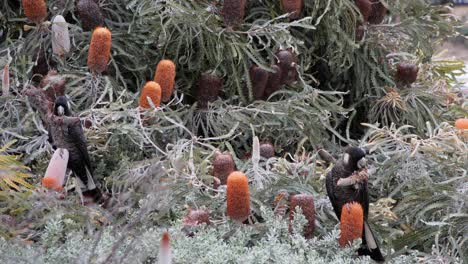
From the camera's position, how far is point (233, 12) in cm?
246

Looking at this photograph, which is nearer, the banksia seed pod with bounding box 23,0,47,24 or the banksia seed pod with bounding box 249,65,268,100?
the banksia seed pod with bounding box 23,0,47,24

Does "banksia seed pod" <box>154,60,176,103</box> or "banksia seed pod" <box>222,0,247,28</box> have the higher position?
"banksia seed pod" <box>222,0,247,28</box>

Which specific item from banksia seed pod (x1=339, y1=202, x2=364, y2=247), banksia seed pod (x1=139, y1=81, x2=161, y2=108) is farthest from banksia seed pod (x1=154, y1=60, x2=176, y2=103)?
banksia seed pod (x1=339, y1=202, x2=364, y2=247)

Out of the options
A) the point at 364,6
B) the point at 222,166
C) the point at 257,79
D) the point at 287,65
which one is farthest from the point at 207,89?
the point at 364,6

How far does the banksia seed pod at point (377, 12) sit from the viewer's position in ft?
9.27

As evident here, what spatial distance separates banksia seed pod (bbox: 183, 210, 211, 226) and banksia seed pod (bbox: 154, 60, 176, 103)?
22.7 inches

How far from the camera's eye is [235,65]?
2498 millimetres

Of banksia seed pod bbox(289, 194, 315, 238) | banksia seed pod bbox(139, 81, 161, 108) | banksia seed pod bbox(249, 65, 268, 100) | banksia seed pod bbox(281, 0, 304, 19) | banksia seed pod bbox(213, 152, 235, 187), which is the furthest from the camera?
banksia seed pod bbox(281, 0, 304, 19)

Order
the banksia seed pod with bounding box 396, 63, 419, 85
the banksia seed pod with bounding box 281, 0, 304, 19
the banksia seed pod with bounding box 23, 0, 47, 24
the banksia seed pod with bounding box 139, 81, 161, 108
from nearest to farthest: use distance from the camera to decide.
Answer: the banksia seed pod with bounding box 139, 81, 161, 108 → the banksia seed pod with bounding box 23, 0, 47, 24 → the banksia seed pod with bounding box 281, 0, 304, 19 → the banksia seed pod with bounding box 396, 63, 419, 85

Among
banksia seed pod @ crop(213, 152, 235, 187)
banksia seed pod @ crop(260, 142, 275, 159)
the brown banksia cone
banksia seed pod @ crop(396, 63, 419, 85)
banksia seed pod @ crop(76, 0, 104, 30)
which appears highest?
banksia seed pod @ crop(76, 0, 104, 30)

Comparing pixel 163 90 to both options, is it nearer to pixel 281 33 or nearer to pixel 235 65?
pixel 235 65

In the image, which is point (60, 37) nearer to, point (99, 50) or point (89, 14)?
point (89, 14)

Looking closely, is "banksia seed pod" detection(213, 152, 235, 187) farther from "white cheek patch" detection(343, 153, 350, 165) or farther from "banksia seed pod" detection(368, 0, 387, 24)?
"banksia seed pod" detection(368, 0, 387, 24)

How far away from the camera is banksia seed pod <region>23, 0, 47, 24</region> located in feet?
7.75
